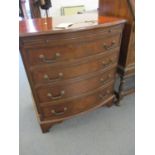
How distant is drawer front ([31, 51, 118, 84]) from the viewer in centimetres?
125

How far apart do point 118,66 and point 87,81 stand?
494mm

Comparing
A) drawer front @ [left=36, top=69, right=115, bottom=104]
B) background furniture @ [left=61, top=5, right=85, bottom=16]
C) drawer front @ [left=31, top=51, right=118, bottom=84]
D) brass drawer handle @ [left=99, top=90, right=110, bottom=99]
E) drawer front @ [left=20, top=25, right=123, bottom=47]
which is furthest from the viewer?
background furniture @ [left=61, top=5, right=85, bottom=16]

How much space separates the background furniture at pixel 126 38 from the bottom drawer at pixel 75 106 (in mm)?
224

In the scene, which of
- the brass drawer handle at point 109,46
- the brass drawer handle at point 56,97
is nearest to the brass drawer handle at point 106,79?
the brass drawer handle at point 109,46

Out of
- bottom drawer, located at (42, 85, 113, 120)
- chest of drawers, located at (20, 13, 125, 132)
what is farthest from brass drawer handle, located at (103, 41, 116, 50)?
bottom drawer, located at (42, 85, 113, 120)

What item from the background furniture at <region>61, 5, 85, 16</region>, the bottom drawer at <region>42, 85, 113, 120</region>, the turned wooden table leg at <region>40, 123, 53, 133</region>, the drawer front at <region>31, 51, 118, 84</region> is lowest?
the turned wooden table leg at <region>40, 123, 53, 133</region>

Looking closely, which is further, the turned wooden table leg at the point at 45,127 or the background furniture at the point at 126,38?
the turned wooden table leg at the point at 45,127

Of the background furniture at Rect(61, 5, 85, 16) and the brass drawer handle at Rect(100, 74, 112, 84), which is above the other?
the background furniture at Rect(61, 5, 85, 16)

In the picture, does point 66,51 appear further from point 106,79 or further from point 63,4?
point 63,4

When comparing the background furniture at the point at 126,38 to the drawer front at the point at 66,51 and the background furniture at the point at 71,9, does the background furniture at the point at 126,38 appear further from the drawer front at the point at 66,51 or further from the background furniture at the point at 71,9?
the background furniture at the point at 71,9

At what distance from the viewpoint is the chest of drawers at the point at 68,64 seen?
115cm

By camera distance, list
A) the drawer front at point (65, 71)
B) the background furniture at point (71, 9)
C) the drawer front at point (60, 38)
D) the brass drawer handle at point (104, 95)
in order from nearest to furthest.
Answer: the drawer front at point (60, 38) → the drawer front at point (65, 71) → the brass drawer handle at point (104, 95) → the background furniture at point (71, 9)

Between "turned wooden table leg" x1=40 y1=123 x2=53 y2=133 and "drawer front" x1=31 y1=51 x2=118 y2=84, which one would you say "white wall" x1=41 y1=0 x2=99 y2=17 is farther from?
"turned wooden table leg" x1=40 y1=123 x2=53 y2=133
